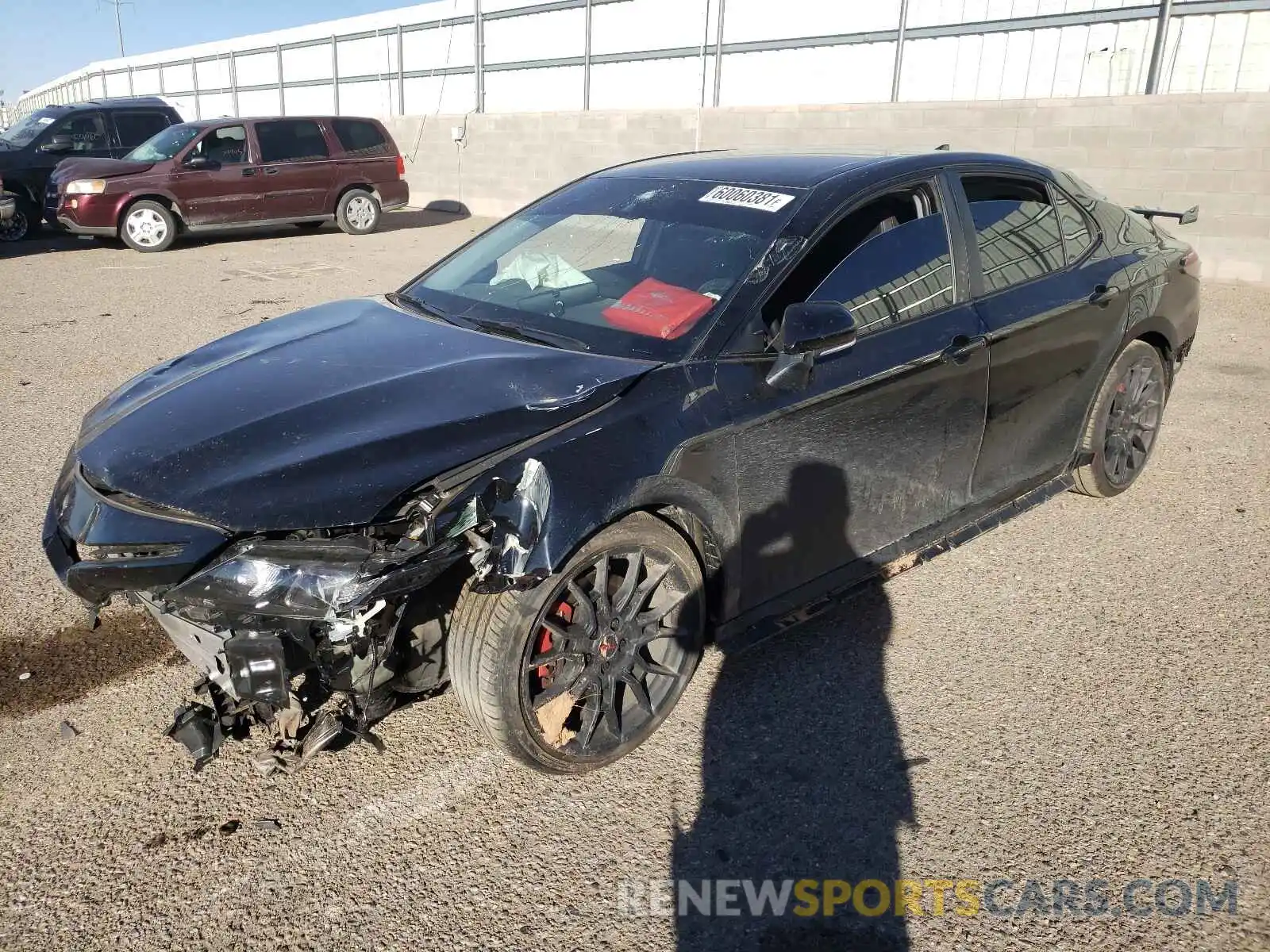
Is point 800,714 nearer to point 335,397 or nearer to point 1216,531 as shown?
point 335,397

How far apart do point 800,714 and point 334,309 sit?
2.36 metres

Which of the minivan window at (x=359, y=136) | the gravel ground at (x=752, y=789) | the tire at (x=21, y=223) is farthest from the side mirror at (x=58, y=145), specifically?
the gravel ground at (x=752, y=789)

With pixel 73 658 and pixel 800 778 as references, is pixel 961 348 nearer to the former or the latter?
pixel 800 778

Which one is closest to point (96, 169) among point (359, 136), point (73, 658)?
point (359, 136)

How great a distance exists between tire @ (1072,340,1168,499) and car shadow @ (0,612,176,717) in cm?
398

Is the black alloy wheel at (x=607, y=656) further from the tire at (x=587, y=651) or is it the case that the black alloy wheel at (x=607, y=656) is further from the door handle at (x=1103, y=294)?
the door handle at (x=1103, y=294)

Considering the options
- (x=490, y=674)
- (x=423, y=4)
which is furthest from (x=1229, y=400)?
(x=423, y=4)

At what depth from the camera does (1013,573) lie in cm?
416

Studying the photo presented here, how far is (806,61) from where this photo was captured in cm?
1586

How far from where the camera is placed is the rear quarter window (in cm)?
1503

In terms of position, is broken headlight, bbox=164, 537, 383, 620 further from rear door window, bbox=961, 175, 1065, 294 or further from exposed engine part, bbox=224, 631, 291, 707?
rear door window, bbox=961, 175, 1065, 294

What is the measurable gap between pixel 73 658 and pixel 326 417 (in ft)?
5.19

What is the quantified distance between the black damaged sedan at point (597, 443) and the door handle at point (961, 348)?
0.01 m

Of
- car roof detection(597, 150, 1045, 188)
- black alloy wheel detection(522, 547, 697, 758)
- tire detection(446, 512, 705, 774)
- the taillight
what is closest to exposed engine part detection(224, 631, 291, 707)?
tire detection(446, 512, 705, 774)
